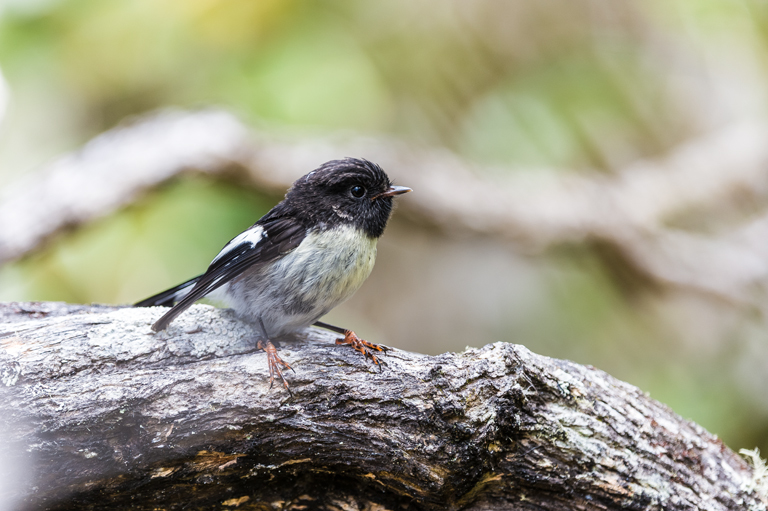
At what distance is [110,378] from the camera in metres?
2.16

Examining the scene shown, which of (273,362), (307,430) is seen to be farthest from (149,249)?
(307,430)

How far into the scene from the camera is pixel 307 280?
2.45m

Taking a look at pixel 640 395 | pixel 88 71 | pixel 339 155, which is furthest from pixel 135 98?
pixel 640 395

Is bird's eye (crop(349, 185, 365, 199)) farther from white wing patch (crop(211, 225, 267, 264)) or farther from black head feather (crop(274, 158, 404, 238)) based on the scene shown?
white wing patch (crop(211, 225, 267, 264))

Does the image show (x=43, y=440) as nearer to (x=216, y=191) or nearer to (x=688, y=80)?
(x=216, y=191)

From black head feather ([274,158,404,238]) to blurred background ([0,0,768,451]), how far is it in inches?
93.8

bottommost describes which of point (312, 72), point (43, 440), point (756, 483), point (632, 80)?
point (43, 440)

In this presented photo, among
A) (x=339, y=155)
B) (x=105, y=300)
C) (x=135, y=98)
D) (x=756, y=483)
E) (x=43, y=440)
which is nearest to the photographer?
(x=43, y=440)

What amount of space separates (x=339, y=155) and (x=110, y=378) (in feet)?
10.1

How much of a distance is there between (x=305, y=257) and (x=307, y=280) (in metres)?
0.10

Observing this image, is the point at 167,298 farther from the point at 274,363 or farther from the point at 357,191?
the point at 357,191

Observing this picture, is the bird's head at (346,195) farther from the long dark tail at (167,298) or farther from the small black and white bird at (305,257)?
the long dark tail at (167,298)

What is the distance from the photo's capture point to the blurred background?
5.57 meters

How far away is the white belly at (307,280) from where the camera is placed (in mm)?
2459
